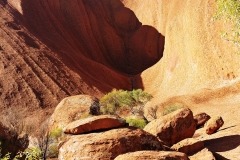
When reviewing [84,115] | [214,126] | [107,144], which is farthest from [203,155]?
[84,115]

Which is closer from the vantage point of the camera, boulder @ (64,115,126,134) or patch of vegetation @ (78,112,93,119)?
boulder @ (64,115,126,134)

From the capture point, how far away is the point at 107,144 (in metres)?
7.62

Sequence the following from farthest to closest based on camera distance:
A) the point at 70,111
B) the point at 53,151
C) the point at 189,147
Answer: the point at 70,111 < the point at 53,151 < the point at 189,147

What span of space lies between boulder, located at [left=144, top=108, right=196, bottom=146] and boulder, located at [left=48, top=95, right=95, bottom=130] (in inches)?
358

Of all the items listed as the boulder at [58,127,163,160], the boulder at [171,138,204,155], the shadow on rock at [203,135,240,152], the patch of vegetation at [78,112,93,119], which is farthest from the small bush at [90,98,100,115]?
the boulder at [58,127,163,160]

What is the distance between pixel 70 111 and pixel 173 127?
10716mm

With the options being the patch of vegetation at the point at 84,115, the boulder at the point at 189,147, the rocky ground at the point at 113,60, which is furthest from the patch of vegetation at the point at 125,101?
the boulder at the point at 189,147

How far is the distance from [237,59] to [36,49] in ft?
68.4

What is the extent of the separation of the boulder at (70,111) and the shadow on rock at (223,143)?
9.85 meters

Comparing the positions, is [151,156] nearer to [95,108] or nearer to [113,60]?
[95,108]

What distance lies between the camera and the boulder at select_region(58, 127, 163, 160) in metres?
7.52

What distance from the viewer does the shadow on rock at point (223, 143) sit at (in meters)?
9.67

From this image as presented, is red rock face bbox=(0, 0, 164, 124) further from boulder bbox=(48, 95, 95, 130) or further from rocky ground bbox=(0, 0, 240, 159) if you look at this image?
boulder bbox=(48, 95, 95, 130)

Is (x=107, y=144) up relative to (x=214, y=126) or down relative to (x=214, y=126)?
down
